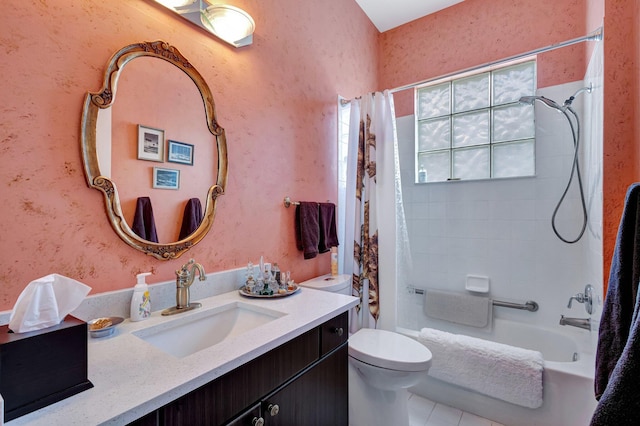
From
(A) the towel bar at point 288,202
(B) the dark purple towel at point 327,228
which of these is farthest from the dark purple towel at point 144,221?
(B) the dark purple towel at point 327,228

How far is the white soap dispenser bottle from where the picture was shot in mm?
1012

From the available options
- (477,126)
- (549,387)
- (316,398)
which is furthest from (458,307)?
(316,398)

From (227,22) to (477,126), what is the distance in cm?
220

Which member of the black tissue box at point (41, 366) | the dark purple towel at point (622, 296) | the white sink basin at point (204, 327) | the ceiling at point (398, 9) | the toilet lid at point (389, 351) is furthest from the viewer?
the ceiling at point (398, 9)

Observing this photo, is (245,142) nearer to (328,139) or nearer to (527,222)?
(328,139)

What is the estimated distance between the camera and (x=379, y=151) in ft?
6.80

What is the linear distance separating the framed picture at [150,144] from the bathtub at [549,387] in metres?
1.80

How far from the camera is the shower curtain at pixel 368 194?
204cm

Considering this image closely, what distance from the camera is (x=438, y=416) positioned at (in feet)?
5.83

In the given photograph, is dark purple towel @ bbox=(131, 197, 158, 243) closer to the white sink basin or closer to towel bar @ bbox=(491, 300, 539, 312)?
the white sink basin

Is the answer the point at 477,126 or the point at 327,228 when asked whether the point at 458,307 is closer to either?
the point at 327,228

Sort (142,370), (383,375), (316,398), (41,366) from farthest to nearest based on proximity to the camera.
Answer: (383,375) < (316,398) < (142,370) < (41,366)

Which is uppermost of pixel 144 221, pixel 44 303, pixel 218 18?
pixel 218 18

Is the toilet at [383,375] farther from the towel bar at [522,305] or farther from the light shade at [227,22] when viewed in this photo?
the light shade at [227,22]
